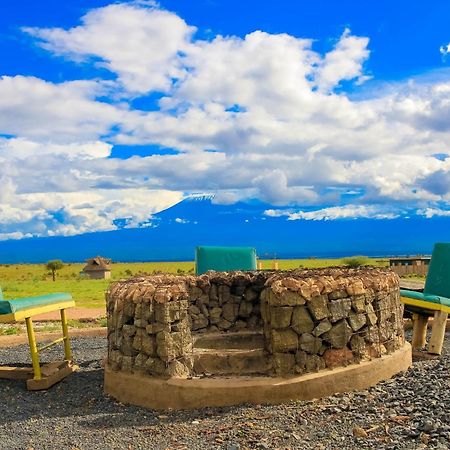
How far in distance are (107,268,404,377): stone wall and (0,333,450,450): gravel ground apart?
1.55 ft

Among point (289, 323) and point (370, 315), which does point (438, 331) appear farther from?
point (289, 323)

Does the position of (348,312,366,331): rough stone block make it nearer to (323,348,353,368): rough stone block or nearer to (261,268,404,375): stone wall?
(261,268,404,375): stone wall

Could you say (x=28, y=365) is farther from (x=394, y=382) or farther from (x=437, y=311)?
(x=437, y=311)

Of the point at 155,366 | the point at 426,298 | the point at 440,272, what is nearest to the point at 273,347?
the point at 155,366

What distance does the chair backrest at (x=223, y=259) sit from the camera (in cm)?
1132

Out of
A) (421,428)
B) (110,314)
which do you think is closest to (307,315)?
(421,428)

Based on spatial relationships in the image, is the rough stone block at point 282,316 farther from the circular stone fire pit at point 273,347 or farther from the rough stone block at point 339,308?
the rough stone block at point 339,308

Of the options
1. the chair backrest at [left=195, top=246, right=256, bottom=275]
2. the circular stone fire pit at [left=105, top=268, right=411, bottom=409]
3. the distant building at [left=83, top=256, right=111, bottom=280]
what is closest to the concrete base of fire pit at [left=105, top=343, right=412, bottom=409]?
the circular stone fire pit at [left=105, top=268, right=411, bottom=409]

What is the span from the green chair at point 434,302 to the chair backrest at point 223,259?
3265 millimetres

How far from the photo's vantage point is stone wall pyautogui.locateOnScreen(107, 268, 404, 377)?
6676 mm

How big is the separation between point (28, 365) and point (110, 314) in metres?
2.54

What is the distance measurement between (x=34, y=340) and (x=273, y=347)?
3.37 meters

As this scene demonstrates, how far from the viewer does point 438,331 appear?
341 inches

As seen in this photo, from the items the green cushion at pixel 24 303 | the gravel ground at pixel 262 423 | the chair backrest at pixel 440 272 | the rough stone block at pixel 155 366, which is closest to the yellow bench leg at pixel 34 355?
the green cushion at pixel 24 303
